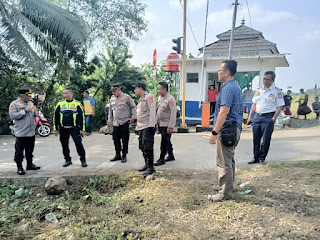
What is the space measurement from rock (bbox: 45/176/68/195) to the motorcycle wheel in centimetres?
593

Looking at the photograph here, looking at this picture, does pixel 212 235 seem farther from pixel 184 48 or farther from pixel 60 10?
pixel 60 10

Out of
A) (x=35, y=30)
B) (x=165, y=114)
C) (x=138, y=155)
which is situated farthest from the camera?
(x=35, y=30)

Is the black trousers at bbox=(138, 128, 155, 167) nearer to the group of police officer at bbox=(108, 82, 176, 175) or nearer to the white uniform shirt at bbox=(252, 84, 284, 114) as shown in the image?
the group of police officer at bbox=(108, 82, 176, 175)

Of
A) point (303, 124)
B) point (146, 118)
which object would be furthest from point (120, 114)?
point (303, 124)

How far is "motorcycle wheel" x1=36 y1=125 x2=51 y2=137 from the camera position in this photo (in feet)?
31.4

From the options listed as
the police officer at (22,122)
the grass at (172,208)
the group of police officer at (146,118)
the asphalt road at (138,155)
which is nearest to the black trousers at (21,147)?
the police officer at (22,122)

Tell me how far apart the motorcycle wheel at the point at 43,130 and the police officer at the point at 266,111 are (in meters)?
7.80

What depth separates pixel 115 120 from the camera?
209 inches

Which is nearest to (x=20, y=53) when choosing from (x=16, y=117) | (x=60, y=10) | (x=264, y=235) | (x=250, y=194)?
(x=60, y=10)

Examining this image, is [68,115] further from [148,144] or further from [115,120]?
[148,144]

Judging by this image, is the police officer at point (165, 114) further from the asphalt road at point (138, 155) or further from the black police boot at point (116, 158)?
the black police boot at point (116, 158)

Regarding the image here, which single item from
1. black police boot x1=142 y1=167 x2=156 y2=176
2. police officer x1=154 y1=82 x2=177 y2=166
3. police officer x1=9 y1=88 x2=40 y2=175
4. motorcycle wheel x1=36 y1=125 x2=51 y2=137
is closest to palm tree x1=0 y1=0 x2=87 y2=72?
motorcycle wheel x1=36 y1=125 x2=51 y2=137

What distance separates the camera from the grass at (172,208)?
2.70m

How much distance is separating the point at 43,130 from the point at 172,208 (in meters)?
7.96
